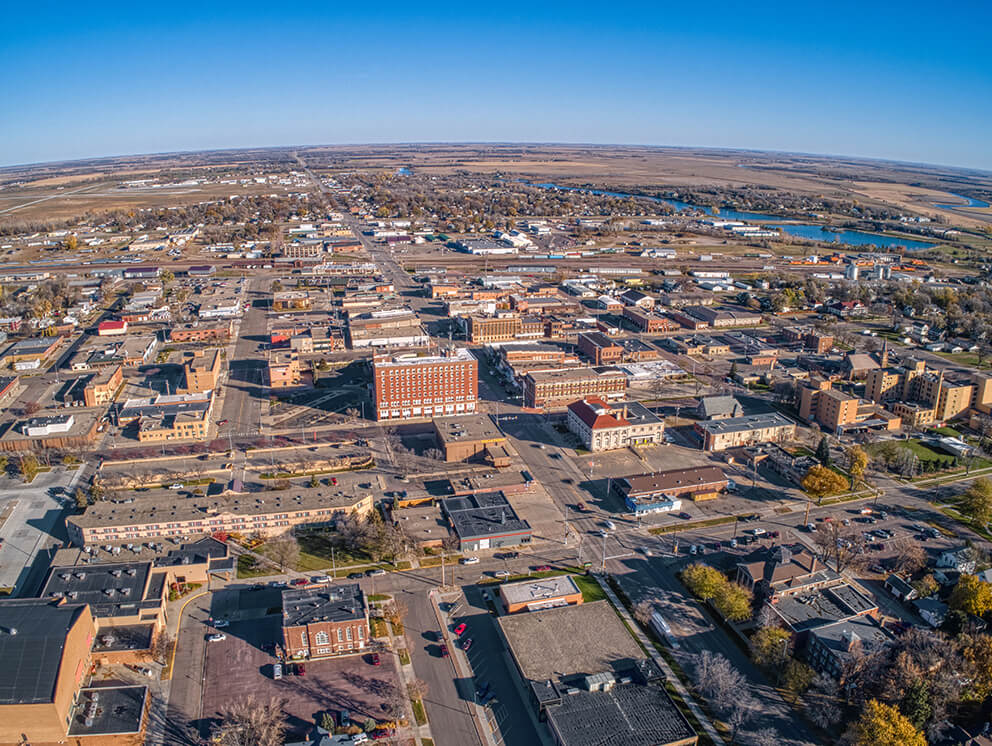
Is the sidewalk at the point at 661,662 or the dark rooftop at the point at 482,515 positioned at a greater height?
the dark rooftop at the point at 482,515

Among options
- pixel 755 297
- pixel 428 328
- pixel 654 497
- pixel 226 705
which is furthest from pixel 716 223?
pixel 226 705

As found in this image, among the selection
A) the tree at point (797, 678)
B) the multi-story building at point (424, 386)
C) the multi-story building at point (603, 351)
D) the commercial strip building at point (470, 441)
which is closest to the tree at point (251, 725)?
the tree at point (797, 678)

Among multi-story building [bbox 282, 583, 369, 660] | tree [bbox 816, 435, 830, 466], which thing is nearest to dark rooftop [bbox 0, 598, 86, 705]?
multi-story building [bbox 282, 583, 369, 660]

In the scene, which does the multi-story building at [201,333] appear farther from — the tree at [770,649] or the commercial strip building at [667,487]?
the tree at [770,649]

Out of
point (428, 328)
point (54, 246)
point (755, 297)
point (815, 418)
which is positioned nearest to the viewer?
point (815, 418)

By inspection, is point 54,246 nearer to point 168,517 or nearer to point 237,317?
point 237,317

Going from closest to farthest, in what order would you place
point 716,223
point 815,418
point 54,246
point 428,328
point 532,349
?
point 815,418 < point 532,349 < point 428,328 < point 54,246 < point 716,223
